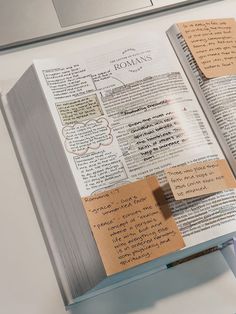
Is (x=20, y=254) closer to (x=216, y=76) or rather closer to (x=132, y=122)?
(x=132, y=122)

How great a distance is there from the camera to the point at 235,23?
703 millimetres

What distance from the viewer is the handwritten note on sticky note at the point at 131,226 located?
51 centimetres

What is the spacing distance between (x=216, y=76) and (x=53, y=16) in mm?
A: 251

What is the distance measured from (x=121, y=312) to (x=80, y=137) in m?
0.21

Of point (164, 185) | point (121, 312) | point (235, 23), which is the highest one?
point (235, 23)

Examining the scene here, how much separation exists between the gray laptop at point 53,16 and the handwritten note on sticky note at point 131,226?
0.28m

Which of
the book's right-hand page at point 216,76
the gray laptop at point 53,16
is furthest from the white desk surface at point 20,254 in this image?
the book's right-hand page at point 216,76

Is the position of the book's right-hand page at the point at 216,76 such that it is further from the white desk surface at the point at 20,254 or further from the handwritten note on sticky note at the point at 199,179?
the white desk surface at the point at 20,254

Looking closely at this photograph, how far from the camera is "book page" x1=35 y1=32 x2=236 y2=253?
0.54 m

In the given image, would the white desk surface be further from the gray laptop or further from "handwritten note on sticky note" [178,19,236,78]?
"handwritten note on sticky note" [178,19,236,78]

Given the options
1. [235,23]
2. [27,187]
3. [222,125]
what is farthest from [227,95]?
[27,187]

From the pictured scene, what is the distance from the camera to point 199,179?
1.81 feet

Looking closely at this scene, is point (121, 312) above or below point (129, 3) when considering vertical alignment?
below

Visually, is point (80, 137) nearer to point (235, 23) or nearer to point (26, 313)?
point (26, 313)
